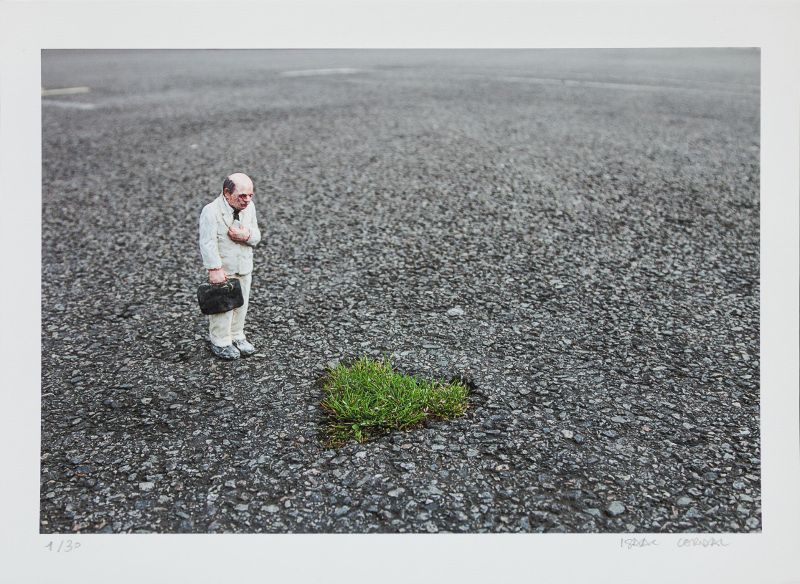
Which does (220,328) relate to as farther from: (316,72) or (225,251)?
(316,72)

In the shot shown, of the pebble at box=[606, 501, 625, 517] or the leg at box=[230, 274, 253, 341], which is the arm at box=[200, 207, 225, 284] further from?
the pebble at box=[606, 501, 625, 517]

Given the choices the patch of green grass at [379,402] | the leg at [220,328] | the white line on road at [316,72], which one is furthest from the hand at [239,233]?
the white line on road at [316,72]

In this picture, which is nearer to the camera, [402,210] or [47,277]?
[47,277]

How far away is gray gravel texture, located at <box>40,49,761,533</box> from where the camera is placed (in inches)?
97.0

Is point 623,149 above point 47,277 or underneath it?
above

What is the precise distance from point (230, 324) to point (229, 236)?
18.1 inches

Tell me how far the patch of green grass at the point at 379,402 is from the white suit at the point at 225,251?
21.1 inches

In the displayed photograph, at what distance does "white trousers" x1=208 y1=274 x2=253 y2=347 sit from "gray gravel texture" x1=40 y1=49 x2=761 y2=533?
124 mm

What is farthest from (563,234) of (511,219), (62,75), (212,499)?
(62,75)

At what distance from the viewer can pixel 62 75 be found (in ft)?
27.0

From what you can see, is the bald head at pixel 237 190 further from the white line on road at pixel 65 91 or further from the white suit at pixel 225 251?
the white line on road at pixel 65 91
